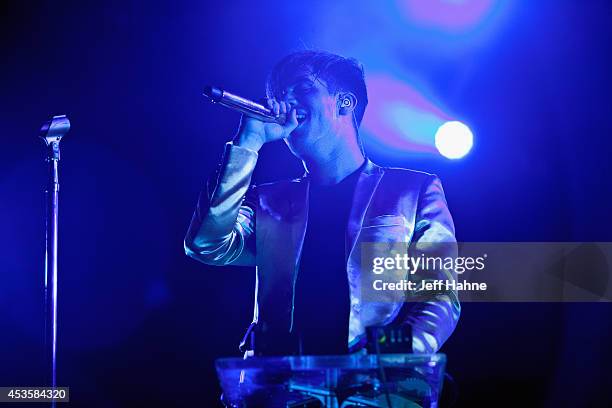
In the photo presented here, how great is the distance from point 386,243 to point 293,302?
0.44 meters

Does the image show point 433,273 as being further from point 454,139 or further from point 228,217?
point 228,217

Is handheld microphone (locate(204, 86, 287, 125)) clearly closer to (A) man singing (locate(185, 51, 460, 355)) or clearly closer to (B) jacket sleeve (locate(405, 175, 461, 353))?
(A) man singing (locate(185, 51, 460, 355))

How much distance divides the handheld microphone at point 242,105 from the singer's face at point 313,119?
0.40ft

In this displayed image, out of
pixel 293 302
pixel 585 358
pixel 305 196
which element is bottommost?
pixel 585 358

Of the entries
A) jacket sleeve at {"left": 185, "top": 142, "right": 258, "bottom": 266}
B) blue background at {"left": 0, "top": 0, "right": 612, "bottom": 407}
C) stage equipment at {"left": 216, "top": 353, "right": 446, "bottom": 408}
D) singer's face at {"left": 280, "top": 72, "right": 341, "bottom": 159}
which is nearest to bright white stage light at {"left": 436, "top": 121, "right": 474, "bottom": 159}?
blue background at {"left": 0, "top": 0, "right": 612, "bottom": 407}

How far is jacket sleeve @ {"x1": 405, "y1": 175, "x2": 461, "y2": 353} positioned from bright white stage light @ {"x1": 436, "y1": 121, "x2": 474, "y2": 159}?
19cm

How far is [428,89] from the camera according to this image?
10.4 feet

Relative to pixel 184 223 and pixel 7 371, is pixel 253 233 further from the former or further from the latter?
pixel 7 371

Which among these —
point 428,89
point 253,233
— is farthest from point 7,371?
point 428,89

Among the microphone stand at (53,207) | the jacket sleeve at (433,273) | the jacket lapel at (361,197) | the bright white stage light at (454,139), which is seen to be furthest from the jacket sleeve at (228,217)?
the bright white stage light at (454,139)

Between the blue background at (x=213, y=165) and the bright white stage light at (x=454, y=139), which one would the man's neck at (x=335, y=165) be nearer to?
the blue background at (x=213, y=165)

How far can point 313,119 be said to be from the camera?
3029 mm

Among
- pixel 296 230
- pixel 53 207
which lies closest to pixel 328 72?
pixel 296 230

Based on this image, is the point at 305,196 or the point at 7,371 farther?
the point at 7,371
